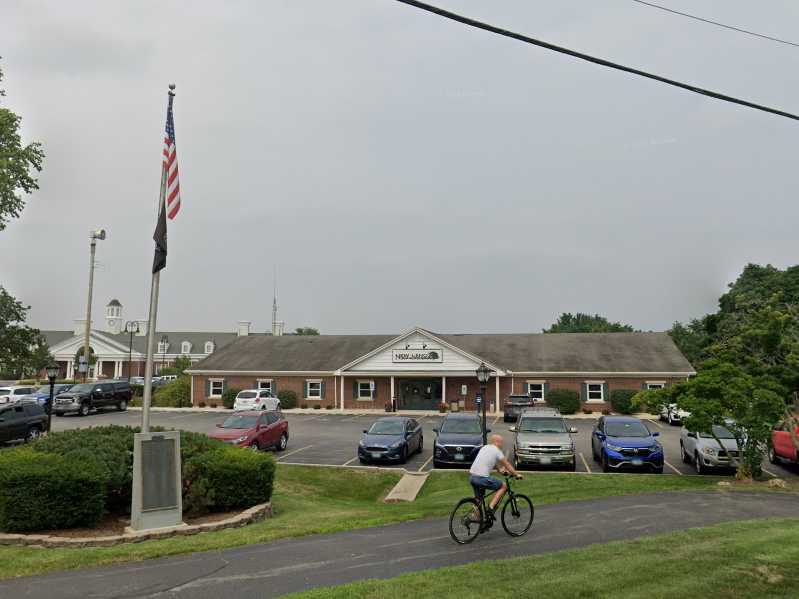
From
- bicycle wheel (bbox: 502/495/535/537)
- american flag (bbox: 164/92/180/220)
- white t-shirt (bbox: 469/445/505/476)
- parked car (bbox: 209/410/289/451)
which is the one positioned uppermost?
american flag (bbox: 164/92/180/220)

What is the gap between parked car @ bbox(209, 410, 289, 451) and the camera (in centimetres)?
2119

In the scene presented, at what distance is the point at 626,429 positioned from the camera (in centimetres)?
1983

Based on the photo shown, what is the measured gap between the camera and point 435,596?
6930 millimetres

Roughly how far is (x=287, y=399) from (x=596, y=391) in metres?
21.7

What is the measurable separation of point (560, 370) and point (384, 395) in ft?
40.8

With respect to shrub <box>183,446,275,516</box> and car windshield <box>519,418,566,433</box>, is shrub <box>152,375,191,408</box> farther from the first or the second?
shrub <box>183,446,275,516</box>

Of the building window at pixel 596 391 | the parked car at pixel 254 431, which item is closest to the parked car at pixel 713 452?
the parked car at pixel 254 431

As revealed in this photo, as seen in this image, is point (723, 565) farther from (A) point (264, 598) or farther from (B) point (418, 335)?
(B) point (418, 335)

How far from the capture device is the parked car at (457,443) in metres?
19.5

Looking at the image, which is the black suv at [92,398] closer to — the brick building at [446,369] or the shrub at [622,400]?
the brick building at [446,369]

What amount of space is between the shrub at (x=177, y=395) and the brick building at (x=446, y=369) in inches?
30.4

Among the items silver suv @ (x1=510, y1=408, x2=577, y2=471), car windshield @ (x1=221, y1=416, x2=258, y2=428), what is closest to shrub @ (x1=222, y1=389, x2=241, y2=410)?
car windshield @ (x1=221, y1=416, x2=258, y2=428)

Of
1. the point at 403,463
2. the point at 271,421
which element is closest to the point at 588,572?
the point at 403,463

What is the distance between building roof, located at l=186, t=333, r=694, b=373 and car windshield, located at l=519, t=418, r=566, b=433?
23.1 m
